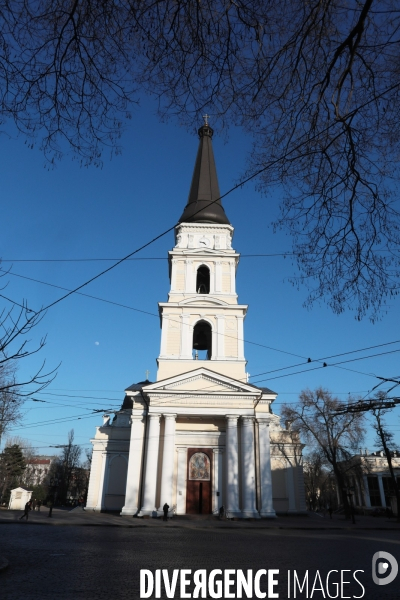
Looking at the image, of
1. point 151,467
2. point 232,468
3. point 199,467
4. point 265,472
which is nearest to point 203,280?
point 199,467

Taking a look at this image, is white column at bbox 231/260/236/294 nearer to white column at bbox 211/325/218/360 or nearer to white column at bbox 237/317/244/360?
white column at bbox 237/317/244/360

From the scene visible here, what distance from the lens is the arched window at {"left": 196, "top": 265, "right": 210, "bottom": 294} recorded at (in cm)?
3191

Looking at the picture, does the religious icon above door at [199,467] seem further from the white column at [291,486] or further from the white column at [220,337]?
the white column at [291,486]

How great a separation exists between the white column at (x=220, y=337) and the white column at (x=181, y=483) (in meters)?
6.25

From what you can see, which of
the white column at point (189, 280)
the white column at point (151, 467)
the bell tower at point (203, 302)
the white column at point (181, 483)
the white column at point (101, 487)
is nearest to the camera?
the white column at point (151, 467)

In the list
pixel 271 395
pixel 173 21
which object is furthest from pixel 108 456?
pixel 173 21

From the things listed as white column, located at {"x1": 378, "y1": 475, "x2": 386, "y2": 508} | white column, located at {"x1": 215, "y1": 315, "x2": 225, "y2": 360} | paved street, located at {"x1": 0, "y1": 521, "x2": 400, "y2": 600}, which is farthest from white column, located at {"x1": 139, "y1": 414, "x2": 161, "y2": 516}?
white column, located at {"x1": 378, "y1": 475, "x2": 386, "y2": 508}

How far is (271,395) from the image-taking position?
2700 cm

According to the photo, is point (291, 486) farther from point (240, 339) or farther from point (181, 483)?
point (240, 339)

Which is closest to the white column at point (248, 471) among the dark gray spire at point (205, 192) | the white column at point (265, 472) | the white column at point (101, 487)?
the white column at point (265, 472)

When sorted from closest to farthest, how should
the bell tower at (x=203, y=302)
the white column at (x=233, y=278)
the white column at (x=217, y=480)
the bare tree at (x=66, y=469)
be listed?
1. the white column at (x=217, y=480)
2. the bell tower at (x=203, y=302)
3. the white column at (x=233, y=278)
4. the bare tree at (x=66, y=469)

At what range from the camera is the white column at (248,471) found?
2333 centimetres

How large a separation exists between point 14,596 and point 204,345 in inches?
1026

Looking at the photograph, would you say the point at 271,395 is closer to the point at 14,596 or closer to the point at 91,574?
A: the point at 91,574
